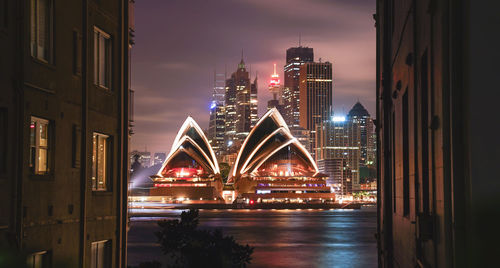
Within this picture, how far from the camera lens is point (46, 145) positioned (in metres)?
10.0

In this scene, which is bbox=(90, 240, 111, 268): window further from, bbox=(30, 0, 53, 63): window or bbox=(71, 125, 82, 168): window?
bbox=(30, 0, 53, 63): window

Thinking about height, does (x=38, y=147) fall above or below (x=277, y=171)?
below

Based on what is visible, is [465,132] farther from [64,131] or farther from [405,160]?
[64,131]

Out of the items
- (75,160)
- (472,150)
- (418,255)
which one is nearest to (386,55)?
(75,160)

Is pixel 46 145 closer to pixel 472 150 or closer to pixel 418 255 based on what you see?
pixel 418 255

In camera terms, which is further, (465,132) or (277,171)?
(277,171)

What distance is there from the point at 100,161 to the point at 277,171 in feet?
425

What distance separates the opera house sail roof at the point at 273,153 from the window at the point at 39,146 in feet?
409

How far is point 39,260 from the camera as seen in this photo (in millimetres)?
9641

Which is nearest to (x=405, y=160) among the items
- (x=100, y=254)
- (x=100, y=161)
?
(x=100, y=161)

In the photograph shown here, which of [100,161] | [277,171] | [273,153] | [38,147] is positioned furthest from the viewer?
[277,171]

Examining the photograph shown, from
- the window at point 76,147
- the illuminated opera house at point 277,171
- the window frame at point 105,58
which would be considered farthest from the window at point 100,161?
the illuminated opera house at point 277,171

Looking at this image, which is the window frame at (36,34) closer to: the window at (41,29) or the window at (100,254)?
the window at (41,29)

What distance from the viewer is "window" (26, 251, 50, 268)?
9219 mm
